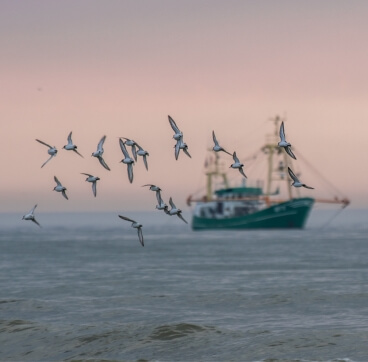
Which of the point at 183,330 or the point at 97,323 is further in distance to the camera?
the point at 97,323

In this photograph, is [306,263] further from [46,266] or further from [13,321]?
[13,321]

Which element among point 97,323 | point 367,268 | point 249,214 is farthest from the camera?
point 249,214

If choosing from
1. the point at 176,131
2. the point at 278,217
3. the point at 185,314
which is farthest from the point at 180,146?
the point at 278,217

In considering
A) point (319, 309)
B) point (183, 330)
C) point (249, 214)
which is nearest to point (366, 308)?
point (319, 309)

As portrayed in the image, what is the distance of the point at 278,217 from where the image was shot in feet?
611

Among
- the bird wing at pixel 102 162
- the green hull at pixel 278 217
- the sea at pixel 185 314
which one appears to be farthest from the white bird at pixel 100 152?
the green hull at pixel 278 217

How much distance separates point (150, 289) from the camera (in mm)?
52938

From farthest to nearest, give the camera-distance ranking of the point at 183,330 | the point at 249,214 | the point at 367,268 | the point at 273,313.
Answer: the point at 249,214, the point at 367,268, the point at 273,313, the point at 183,330

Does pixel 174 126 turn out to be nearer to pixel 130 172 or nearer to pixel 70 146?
pixel 130 172

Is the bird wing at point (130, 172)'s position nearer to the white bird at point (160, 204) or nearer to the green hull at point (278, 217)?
the white bird at point (160, 204)

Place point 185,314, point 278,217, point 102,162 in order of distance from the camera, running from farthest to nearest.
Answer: point 278,217 → point 185,314 → point 102,162

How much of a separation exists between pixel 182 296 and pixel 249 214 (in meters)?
140

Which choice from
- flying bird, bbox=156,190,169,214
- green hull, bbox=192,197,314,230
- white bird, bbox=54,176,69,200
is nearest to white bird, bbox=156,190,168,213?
flying bird, bbox=156,190,169,214

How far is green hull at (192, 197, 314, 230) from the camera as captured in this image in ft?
606
